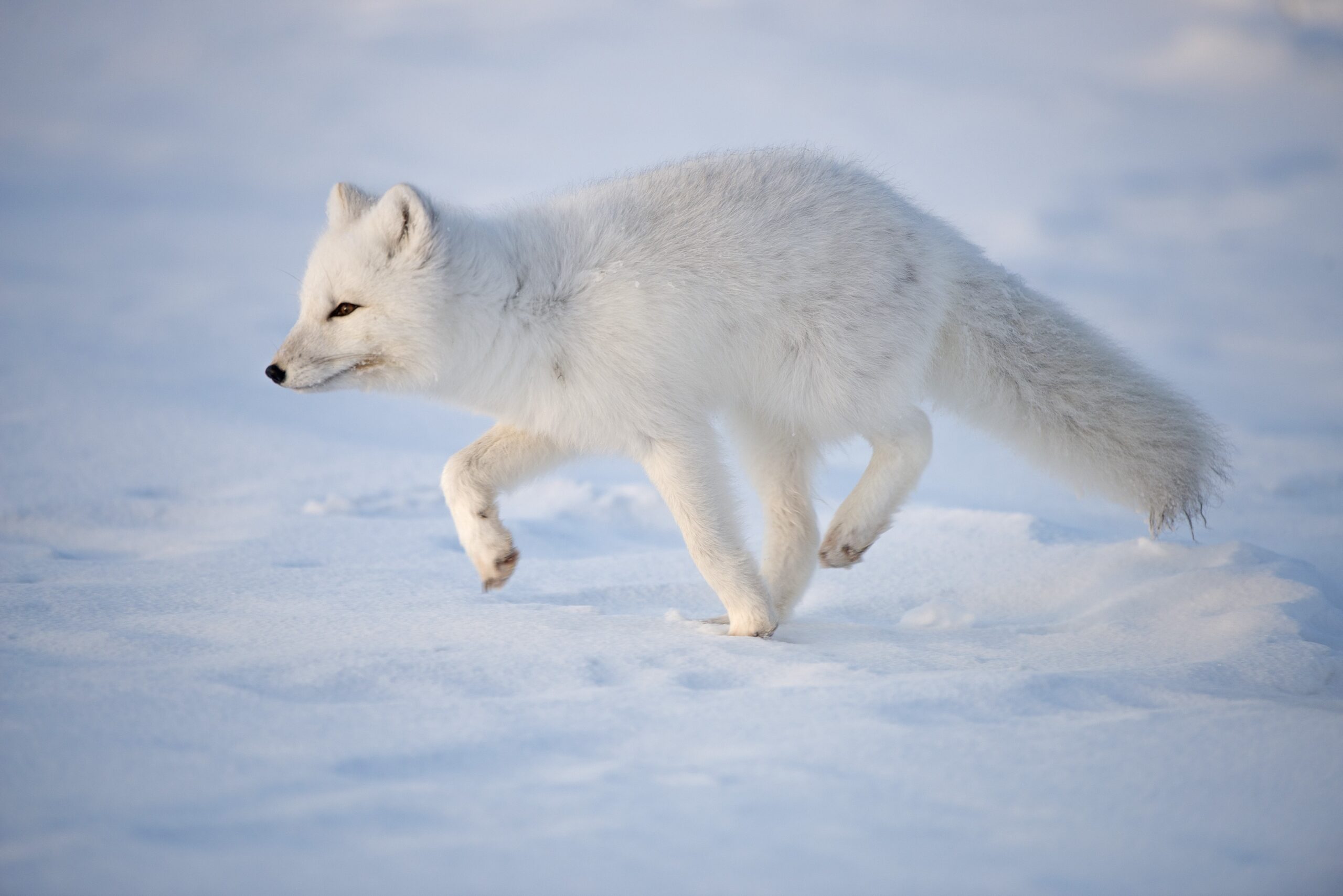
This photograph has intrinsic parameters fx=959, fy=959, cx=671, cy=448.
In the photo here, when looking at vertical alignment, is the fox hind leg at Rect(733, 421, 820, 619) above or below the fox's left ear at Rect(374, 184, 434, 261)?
below

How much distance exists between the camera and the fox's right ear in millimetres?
2891

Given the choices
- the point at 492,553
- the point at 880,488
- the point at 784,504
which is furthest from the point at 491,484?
the point at 880,488

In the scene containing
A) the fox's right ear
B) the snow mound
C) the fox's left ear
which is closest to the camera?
the snow mound

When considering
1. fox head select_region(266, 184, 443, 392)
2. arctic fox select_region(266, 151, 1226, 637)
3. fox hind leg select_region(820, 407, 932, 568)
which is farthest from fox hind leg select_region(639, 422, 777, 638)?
fox head select_region(266, 184, 443, 392)

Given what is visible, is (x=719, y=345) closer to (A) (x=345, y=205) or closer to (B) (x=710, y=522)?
(B) (x=710, y=522)

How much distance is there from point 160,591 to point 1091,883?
2.77 metres

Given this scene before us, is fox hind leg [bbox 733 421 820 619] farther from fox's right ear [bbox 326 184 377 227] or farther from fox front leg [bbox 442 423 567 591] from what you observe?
fox's right ear [bbox 326 184 377 227]

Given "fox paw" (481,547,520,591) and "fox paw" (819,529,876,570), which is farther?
"fox paw" (819,529,876,570)

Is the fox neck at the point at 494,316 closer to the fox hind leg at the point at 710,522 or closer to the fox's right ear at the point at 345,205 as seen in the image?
the fox's right ear at the point at 345,205

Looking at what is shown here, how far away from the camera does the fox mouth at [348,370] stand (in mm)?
2670

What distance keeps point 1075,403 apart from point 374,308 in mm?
2156

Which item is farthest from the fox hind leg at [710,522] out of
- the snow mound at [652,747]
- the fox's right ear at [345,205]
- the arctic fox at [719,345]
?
the fox's right ear at [345,205]

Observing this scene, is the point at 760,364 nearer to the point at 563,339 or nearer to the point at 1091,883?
the point at 563,339

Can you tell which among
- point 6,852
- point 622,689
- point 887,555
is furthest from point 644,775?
point 887,555
